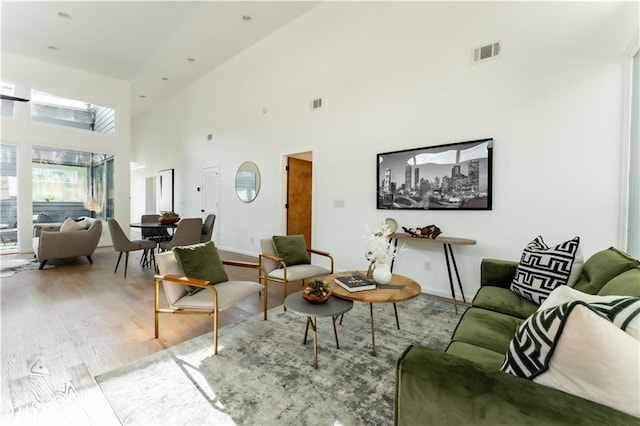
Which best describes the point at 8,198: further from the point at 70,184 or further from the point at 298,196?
the point at 298,196

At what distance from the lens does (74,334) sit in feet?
7.99

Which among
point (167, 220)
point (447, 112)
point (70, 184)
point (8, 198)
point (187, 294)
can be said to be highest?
point (447, 112)

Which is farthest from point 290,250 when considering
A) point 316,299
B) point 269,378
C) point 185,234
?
point 185,234

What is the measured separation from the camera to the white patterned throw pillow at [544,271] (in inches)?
76.8

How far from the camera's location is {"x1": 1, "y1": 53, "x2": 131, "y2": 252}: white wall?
237 inches

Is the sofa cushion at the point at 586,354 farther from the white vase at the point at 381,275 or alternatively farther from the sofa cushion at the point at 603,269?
the white vase at the point at 381,275

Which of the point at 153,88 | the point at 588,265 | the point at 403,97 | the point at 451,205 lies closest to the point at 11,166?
the point at 153,88

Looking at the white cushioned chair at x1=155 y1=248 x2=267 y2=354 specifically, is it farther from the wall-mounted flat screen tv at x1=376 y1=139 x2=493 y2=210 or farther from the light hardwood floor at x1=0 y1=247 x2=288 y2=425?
the wall-mounted flat screen tv at x1=376 y1=139 x2=493 y2=210

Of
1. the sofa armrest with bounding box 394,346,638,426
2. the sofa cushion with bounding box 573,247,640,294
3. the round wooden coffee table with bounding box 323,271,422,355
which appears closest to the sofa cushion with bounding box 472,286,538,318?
the sofa cushion with bounding box 573,247,640,294

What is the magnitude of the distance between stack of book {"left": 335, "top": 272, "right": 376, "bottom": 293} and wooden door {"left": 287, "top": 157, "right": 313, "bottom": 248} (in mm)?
3309

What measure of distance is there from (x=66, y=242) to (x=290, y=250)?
4.06 m

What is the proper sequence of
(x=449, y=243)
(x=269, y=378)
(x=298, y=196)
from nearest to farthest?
(x=269, y=378) → (x=449, y=243) → (x=298, y=196)

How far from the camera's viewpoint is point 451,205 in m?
3.43

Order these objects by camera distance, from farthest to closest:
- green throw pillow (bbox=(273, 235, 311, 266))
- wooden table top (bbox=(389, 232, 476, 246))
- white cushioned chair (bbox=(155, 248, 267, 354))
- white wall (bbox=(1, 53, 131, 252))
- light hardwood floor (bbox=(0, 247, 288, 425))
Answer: white wall (bbox=(1, 53, 131, 252)) → green throw pillow (bbox=(273, 235, 311, 266)) → wooden table top (bbox=(389, 232, 476, 246)) → white cushioned chair (bbox=(155, 248, 267, 354)) → light hardwood floor (bbox=(0, 247, 288, 425))
